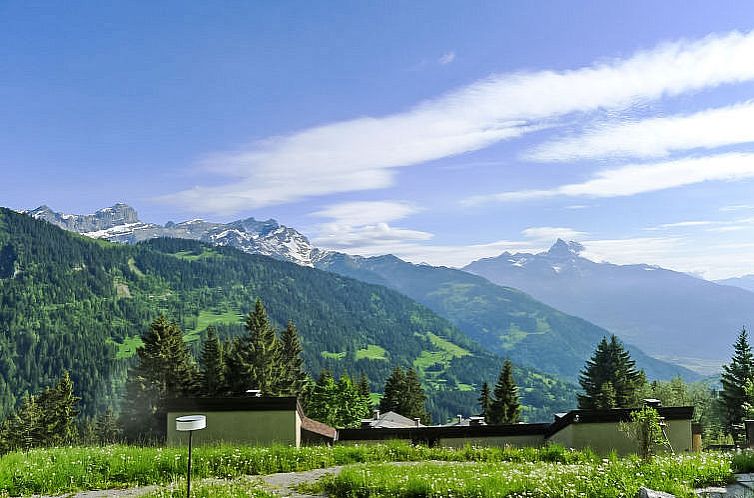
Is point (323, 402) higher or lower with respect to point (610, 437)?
lower

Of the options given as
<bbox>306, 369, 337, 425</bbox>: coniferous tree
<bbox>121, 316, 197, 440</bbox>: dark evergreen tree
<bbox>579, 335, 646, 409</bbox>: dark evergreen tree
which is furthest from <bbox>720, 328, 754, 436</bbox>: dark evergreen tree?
<bbox>121, 316, 197, 440</bbox>: dark evergreen tree

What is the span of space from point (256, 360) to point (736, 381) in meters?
49.8

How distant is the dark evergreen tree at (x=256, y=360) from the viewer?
168ft

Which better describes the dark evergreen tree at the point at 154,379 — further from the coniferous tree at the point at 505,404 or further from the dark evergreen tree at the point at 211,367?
the coniferous tree at the point at 505,404

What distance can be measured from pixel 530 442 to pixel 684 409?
716cm

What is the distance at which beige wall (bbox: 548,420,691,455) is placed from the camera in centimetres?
2272

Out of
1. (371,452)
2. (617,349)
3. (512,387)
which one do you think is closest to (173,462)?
(371,452)

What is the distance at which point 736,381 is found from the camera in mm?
62938

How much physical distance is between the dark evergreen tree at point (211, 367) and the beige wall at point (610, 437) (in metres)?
37.0

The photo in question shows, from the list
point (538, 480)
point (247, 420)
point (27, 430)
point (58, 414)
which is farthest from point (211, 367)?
point (538, 480)

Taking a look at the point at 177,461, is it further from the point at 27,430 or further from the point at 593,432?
the point at 27,430

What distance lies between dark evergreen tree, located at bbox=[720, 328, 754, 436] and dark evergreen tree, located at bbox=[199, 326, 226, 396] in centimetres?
4879

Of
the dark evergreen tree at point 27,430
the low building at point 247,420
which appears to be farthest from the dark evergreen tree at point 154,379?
the low building at point 247,420

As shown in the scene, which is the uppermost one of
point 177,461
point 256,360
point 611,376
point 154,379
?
point 177,461
